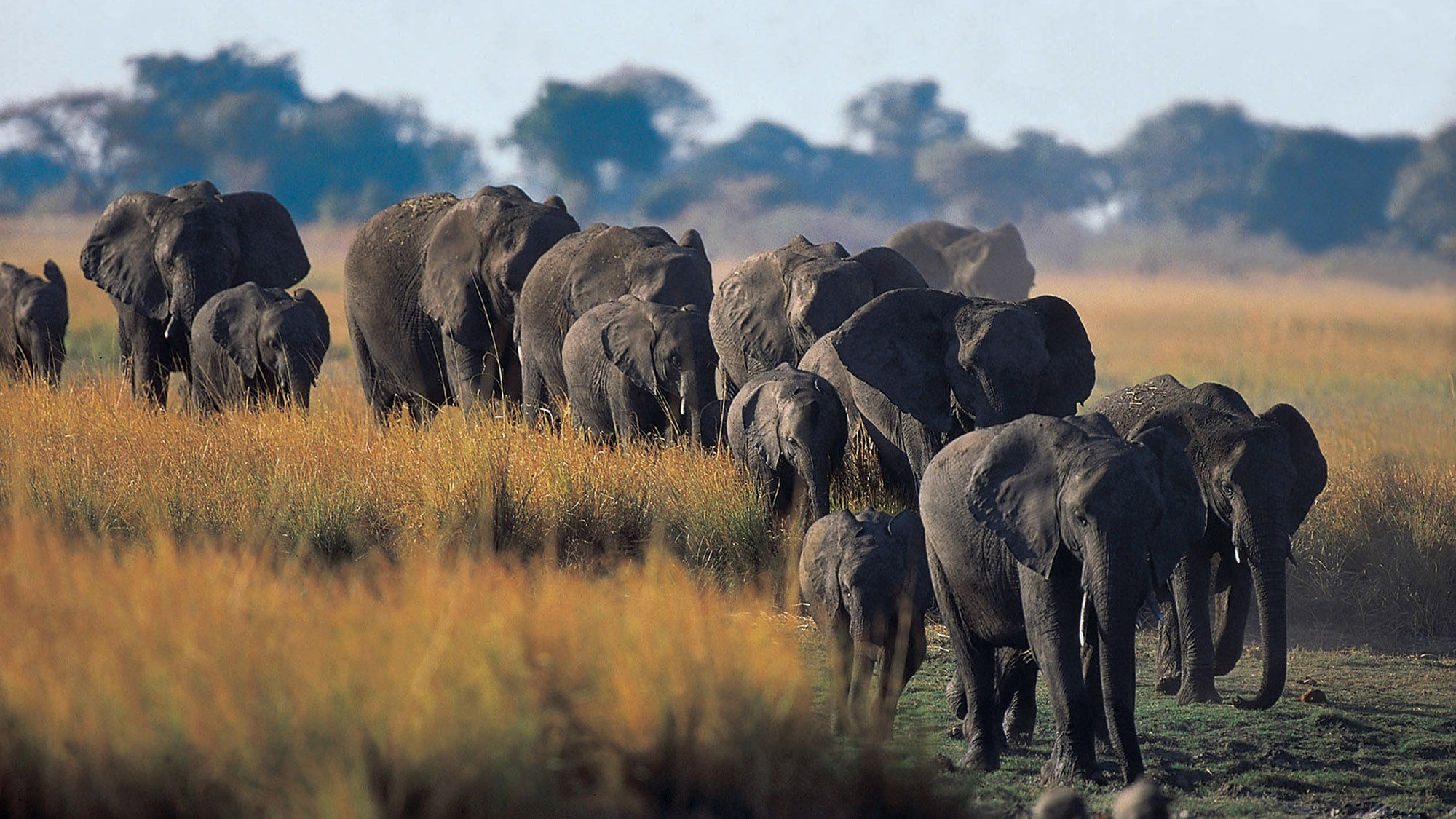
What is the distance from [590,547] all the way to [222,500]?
1.72 m

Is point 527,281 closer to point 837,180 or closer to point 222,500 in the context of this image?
point 222,500

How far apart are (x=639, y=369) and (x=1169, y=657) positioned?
3359 millimetres

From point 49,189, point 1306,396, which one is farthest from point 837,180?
point 1306,396

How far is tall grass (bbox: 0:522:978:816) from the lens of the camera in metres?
3.81

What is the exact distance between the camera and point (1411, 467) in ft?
32.2

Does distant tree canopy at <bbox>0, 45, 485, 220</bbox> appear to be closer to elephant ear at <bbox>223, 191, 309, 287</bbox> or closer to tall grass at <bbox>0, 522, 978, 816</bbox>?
elephant ear at <bbox>223, 191, 309, 287</bbox>

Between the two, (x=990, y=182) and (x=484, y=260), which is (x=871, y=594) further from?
(x=990, y=182)

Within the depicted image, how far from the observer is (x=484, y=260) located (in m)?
11.4

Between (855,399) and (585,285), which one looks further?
(585,285)

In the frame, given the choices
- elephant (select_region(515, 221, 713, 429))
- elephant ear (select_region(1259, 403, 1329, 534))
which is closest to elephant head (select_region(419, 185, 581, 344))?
elephant (select_region(515, 221, 713, 429))

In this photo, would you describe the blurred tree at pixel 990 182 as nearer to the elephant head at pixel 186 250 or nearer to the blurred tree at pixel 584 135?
the blurred tree at pixel 584 135

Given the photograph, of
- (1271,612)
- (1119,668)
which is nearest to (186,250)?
(1271,612)

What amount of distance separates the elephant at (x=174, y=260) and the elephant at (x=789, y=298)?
4300 mm

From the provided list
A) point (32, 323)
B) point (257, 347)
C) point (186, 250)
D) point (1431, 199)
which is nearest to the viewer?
Answer: point (257, 347)
